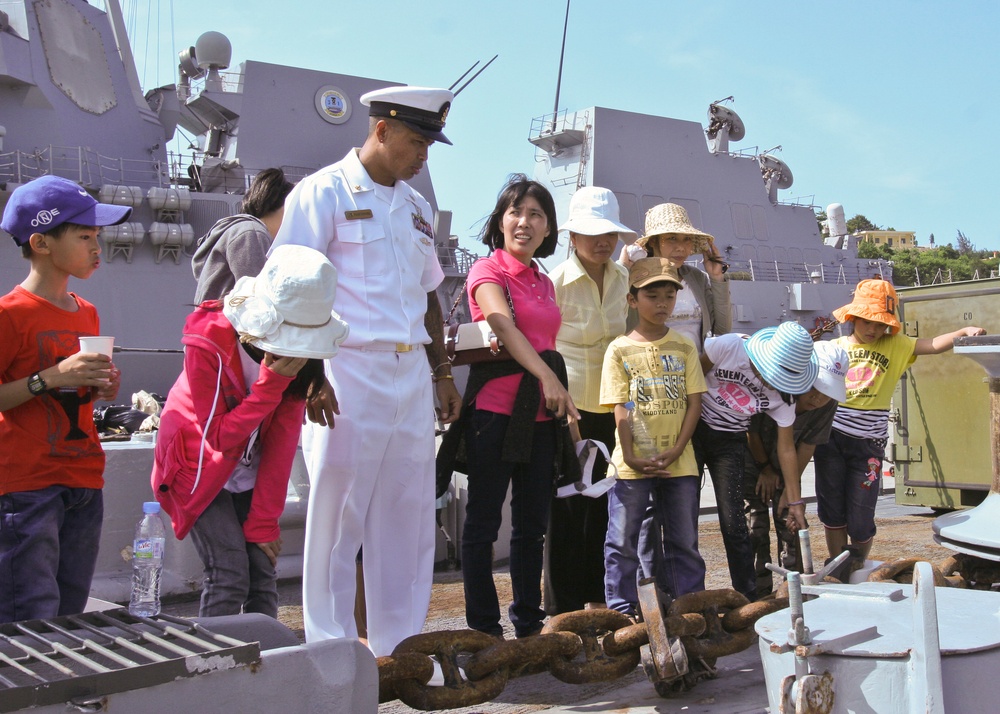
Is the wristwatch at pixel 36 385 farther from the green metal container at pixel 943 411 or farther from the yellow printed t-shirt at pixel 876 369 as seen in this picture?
the green metal container at pixel 943 411

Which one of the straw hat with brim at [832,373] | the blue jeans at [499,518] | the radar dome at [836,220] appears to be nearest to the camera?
the blue jeans at [499,518]

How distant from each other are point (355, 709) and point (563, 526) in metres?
1.86

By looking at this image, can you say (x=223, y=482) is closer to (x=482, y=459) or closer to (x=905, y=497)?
(x=482, y=459)

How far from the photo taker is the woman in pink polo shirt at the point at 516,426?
3.15 meters

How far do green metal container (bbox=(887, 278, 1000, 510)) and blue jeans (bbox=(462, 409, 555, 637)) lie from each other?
478 centimetres

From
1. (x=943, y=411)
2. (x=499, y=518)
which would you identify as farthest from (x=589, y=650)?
(x=943, y=411)

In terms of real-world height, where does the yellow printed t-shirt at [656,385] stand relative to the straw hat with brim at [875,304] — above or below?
below

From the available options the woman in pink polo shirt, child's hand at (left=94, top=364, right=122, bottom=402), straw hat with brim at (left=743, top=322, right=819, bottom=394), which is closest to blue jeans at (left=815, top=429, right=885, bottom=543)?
straw hat with brim at (left=743, top=322, right=819, bottom=394)

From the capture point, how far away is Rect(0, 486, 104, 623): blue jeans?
7.75 feet

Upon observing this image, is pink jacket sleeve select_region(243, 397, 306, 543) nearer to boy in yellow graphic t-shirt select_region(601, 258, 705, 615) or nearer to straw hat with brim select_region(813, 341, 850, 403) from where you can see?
boy in yellow graphic t-shirt select_region(601, 258, 705, 615)

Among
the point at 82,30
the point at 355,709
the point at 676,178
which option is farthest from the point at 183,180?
the point at 355,709

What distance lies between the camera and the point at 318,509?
8.68 ft

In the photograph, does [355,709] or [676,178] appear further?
[676,178]

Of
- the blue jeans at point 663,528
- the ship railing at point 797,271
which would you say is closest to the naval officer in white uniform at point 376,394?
the blue jeans at point 663,528
